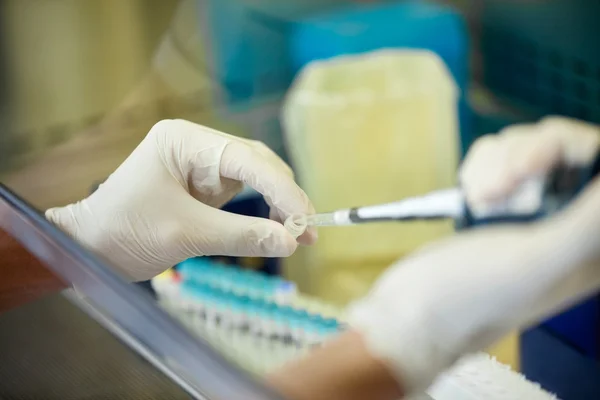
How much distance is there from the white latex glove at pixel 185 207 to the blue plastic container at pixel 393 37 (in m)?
1.08

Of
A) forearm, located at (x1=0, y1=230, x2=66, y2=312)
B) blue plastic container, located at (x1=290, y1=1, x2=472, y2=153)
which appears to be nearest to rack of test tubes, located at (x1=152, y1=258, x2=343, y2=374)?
forearm, located at (x1=0, y1=230, x2=66, y2=312)

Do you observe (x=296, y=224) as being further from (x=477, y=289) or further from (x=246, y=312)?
(x=246, y=312)

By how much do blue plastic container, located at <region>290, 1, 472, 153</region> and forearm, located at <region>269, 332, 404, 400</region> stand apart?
1.27 m

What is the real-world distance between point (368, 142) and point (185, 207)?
2.60 feet

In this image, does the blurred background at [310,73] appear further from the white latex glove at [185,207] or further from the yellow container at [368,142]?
the white latex glove at [185,207]

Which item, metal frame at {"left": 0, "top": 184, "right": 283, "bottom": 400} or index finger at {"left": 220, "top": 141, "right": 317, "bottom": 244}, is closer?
metal frame at {"left": 0, "top": 184, "right": 283, "bottom": 400}

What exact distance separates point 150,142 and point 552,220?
0.36m

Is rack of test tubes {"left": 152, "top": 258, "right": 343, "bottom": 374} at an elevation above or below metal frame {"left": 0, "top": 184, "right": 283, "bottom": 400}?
below

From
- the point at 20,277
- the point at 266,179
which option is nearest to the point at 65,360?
the point at 20,277

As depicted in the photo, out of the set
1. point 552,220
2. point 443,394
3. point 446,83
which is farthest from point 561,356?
point 446,83

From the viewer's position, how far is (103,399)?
0.68m

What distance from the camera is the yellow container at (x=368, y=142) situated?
0.89m

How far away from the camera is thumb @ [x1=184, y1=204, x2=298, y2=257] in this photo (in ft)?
1.86

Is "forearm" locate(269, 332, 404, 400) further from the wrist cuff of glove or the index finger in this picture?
the index finger
